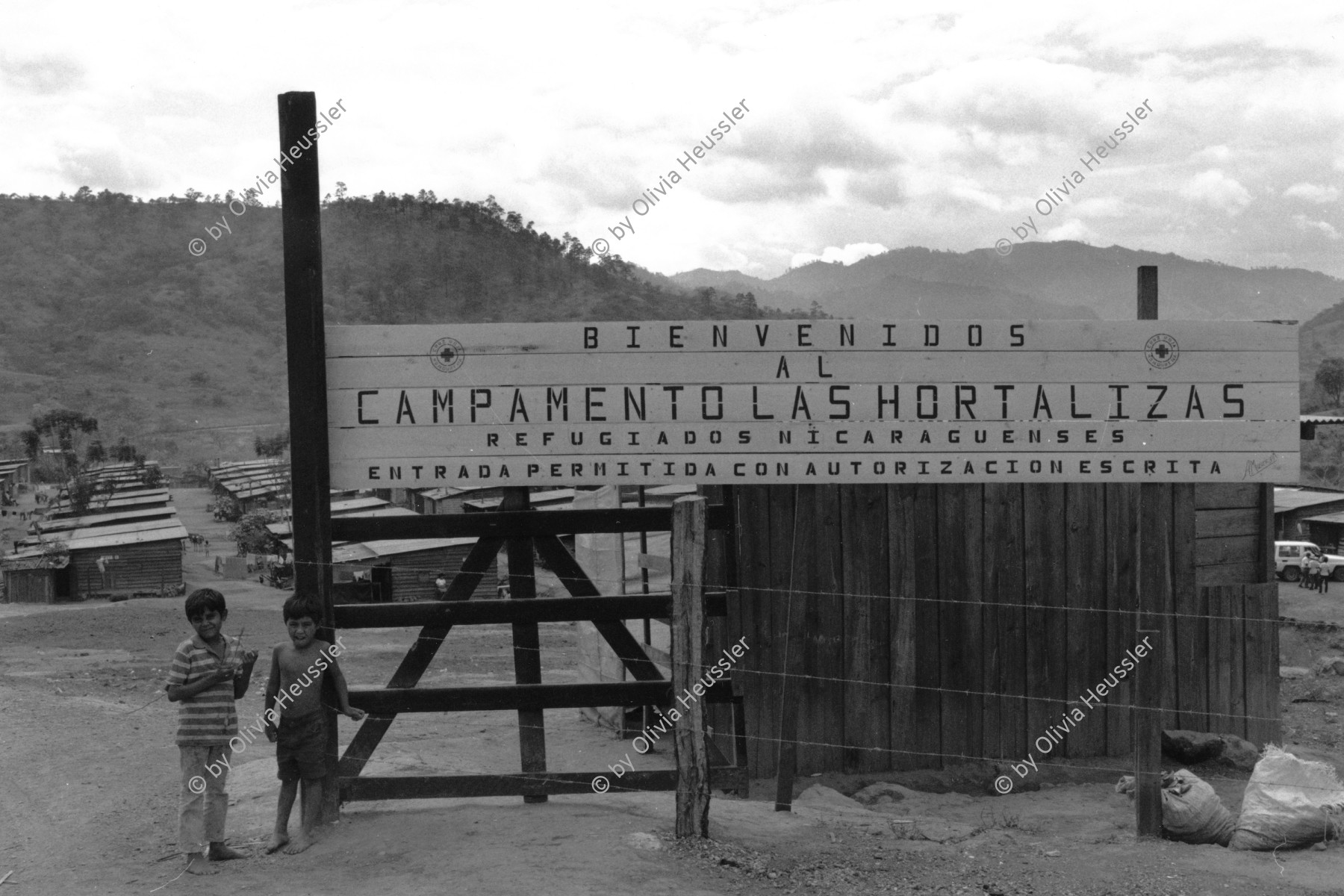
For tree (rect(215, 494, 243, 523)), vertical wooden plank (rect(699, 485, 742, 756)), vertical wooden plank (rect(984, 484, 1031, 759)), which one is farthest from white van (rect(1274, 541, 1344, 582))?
tree (rect(215, 494, 243, 523))

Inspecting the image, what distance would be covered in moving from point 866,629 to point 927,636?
1.39 feet

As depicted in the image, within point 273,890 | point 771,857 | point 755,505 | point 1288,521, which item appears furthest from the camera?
point 1288,521

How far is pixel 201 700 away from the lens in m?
5.79

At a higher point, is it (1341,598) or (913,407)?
(913,407)

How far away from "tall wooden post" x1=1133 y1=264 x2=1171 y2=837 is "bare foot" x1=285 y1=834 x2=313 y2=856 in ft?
14.7

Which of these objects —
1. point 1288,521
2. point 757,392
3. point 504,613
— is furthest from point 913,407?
point 1288,521

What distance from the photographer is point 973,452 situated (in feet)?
21.6

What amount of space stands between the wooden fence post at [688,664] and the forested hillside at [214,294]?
7726 centimetres

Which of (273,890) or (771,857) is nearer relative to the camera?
(273,890)

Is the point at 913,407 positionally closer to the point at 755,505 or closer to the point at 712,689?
the point at 755,505

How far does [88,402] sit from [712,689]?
92449 mm

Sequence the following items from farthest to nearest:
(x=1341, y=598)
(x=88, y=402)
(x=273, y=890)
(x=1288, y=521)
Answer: (x=88, y=402)
(x=1288, y=521)
(x=1341, y=598)
(x=273, y=890)

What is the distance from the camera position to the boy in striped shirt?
570 cm

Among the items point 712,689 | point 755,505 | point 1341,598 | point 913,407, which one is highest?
point 913,407
